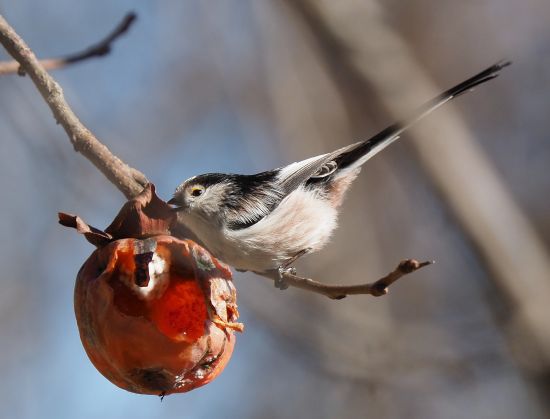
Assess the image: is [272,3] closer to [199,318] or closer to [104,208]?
[104,208]

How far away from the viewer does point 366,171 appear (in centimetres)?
480

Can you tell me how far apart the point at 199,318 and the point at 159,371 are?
14 cm

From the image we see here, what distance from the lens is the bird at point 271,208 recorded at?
274cm

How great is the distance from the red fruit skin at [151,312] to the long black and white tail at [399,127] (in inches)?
23.9

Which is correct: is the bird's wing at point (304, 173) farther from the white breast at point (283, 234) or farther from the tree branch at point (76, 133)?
the tree branch at point (76, 133)

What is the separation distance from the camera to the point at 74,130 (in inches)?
75.1

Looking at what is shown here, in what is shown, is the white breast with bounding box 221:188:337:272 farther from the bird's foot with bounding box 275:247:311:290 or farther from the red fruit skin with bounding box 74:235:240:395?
the red fruit skin with bounding box 74:235:240:395

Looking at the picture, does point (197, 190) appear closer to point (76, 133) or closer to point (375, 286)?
point (76, 133)

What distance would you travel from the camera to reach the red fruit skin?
60.3 inches

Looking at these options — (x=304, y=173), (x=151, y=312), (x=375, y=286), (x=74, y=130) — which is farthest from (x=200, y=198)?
(x=375, y=286)

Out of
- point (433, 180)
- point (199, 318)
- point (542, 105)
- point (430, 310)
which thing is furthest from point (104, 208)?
point (542, 105)

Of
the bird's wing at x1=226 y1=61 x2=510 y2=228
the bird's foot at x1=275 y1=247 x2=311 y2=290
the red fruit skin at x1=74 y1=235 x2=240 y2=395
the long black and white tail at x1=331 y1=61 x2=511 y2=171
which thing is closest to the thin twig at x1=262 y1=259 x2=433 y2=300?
the red fruit skin at x1=74 y1=235 x2=240 y2=395

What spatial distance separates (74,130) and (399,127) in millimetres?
865

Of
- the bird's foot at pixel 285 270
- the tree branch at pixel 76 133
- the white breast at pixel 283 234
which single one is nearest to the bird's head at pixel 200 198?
the white breast at pixel 283 234
